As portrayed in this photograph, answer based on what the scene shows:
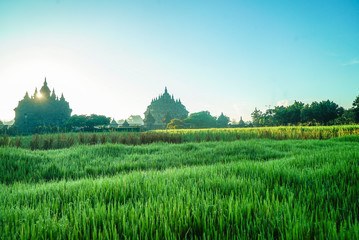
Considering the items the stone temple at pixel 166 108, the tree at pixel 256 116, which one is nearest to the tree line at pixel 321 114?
the tree at pixel 256 116

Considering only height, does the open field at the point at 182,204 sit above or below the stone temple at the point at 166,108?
below

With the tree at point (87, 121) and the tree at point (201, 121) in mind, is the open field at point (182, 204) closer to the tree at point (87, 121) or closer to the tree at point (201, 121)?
the tree at point (87, 121)

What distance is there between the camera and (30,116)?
1516 inches

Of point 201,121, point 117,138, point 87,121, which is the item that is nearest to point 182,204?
point 117,138

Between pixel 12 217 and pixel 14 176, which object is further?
pixel 14 176

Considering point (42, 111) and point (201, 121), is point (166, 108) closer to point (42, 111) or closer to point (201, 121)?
point (201, 121)

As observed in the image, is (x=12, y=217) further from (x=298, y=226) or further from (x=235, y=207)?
(x=298, y=226)

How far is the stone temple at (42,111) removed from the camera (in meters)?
38.1

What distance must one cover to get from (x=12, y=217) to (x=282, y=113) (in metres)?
36.8

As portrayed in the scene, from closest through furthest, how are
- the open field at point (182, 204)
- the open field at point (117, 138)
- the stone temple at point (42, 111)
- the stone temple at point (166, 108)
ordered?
the open field at point (182, 204) → the open field at point (117, 138) → the stone temple at point (42, 111) → the stone temple at point (166, 108)

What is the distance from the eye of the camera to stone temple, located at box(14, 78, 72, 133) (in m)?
38.1

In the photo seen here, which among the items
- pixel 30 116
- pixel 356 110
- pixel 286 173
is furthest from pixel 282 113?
pixel 30 116

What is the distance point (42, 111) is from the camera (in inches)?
1580

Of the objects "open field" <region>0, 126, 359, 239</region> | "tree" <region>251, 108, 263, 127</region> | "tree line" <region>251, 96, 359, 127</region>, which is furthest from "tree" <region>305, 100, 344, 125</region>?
Result: "open field" <region>0, 126, 359, 239</region>
